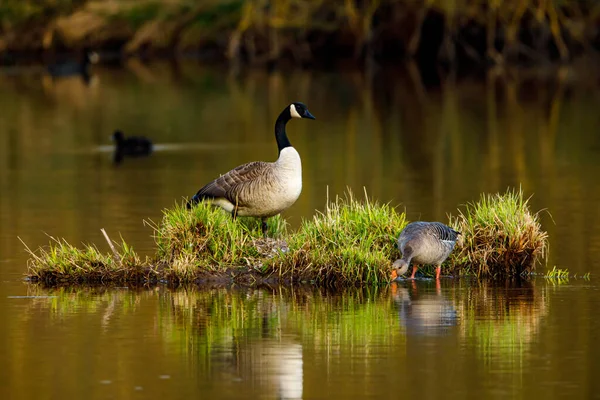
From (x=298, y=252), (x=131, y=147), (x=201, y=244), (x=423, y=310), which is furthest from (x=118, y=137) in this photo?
(x=423, y=310)

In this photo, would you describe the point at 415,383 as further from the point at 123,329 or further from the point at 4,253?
the point at 4,253

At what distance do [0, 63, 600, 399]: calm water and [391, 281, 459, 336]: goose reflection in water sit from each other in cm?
4

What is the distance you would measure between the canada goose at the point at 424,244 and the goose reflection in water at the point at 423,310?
27 centimetres

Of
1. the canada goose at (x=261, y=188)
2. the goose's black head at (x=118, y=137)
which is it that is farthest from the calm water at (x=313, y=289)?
the canada goose at (x=261, y=188)

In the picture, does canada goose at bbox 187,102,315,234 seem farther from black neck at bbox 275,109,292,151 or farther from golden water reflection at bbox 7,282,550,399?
golden water reflection at bbox 7,282,550,399

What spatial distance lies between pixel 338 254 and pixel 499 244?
1.95m

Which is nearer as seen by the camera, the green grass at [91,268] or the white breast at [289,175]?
the green grass at [91,268]

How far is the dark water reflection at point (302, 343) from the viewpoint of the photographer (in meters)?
11.6

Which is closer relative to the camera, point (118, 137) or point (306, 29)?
point (118, 137)

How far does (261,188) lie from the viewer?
17.1 metres

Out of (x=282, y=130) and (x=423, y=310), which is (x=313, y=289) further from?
(x=282, y=130)

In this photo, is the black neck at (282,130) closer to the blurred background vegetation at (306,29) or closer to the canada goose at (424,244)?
the canada goose at (424,244)

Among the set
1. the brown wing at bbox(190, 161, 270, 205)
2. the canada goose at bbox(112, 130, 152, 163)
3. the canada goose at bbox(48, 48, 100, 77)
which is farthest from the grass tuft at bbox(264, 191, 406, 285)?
the canada goose at bbox(48, 48, 100, 77)

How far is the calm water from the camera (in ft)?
39.3
